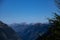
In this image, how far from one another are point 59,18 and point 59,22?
A: 0.30 metres

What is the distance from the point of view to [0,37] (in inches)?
6019

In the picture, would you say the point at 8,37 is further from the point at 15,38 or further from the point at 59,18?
the point at 59,18

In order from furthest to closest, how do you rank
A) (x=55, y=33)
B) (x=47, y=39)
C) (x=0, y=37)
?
(x=0, y=37) < (x=47, y=39) < (x=55, y=33)

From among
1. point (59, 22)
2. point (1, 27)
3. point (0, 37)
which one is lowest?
point (59, 22)

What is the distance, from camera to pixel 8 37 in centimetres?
18012

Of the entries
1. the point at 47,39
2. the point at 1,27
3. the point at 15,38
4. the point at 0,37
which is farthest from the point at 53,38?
the point at 15,38

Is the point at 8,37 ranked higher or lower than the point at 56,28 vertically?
higher

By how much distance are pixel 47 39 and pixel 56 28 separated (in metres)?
0.59

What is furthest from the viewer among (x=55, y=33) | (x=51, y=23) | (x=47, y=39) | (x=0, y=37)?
(x=0, y=37)

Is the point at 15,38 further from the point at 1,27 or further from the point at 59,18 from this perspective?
the point at 59,18

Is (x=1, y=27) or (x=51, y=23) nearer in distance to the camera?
(x=51, y=23)

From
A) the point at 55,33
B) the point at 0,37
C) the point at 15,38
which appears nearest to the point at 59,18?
the point at 55,33

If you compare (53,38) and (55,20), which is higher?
(55,20)

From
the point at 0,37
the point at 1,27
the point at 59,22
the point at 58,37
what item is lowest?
the point at 58,37
